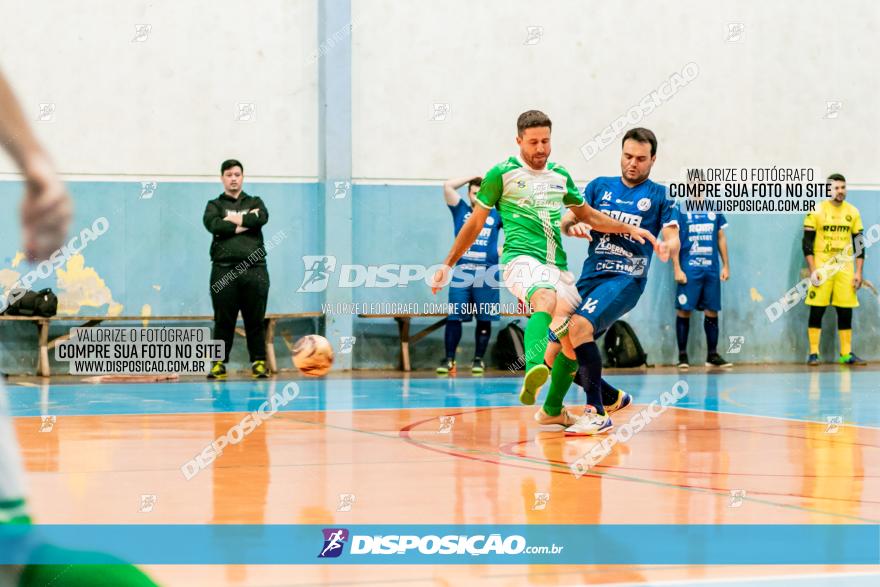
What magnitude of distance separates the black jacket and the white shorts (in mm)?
6589

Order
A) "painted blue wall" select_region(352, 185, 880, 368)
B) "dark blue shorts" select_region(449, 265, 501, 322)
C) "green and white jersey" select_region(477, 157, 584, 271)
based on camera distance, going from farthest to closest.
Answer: "painted blue wall" select_region(352, 185, 880, 368)
"dark blue shorts" select_region(449, 265, 501, 322)
"green and white jersey" select_region(477, 157, 584, 271)

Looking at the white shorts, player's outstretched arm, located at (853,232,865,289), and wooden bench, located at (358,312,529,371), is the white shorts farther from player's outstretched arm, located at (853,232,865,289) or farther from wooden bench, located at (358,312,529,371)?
player's outstretched arm, located at (853,232,865,289)

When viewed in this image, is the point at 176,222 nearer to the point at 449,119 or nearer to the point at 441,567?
the point at 449,119

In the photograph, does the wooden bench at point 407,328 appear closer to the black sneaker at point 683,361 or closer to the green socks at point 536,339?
the black sneaker at point 683,361

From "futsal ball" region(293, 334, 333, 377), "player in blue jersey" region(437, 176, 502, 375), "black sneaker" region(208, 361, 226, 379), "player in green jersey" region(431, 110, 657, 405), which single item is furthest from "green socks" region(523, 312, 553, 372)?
"player in blue jersey" region(437, 176, 502, 375)

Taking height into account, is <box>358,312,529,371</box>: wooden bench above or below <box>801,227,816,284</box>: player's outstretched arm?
below

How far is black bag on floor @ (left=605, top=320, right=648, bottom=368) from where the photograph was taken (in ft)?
53.2

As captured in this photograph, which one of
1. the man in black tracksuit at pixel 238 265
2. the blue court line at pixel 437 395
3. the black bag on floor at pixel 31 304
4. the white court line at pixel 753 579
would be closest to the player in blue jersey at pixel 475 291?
the blue court line at pixel 437 395

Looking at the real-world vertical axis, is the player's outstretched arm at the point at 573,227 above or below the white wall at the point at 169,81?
below

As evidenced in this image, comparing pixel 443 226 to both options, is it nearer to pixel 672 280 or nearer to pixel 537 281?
pixel 672 280

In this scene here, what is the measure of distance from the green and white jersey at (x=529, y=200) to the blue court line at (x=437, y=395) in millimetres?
2780

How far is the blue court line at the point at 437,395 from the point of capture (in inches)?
399

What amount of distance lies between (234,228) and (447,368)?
367 cm

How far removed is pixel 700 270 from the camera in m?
16.8
